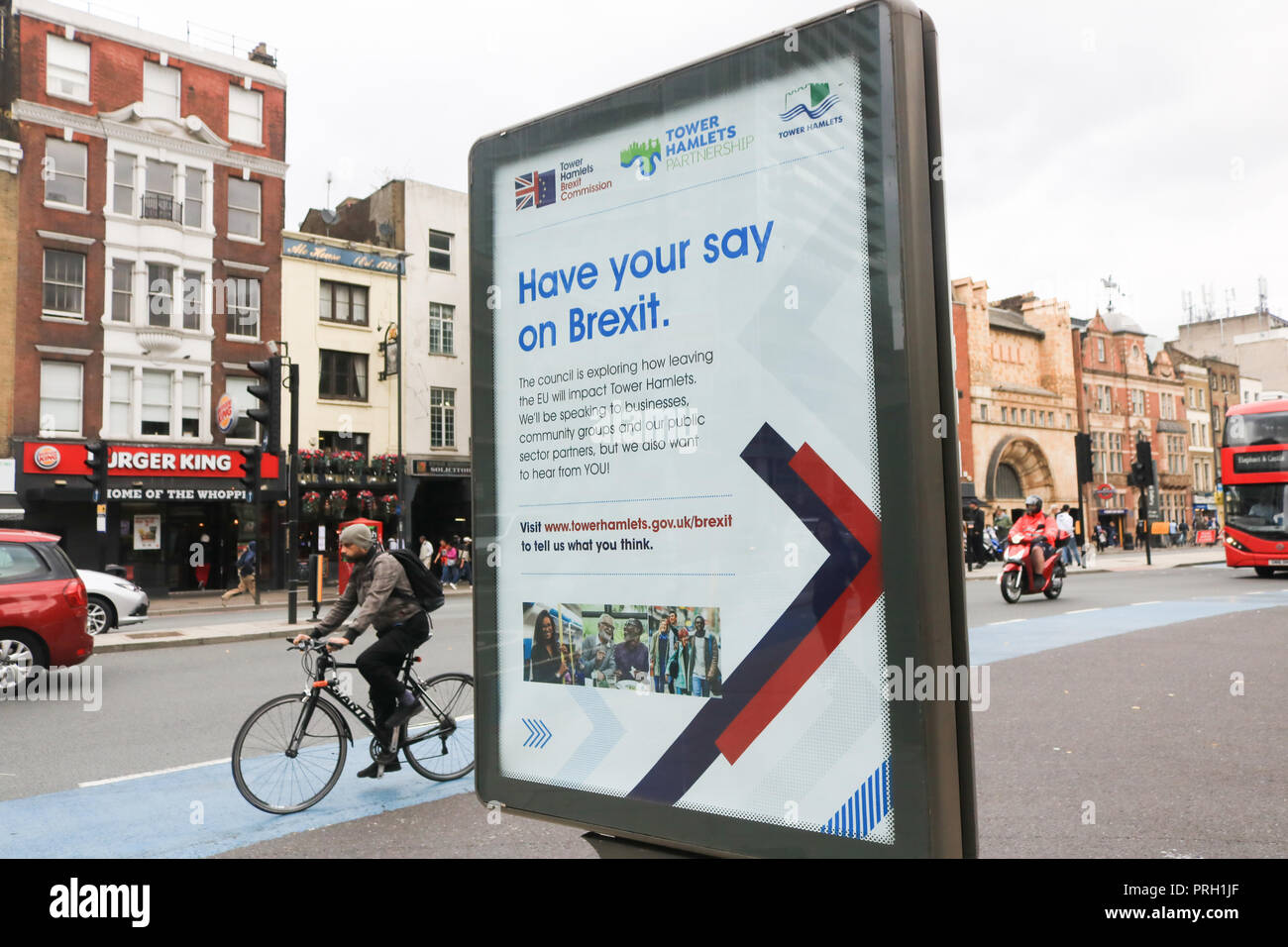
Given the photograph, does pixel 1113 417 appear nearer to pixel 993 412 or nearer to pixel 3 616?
pixel 993 412

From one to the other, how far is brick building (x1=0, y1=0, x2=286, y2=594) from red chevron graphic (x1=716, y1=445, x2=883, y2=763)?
29.4m

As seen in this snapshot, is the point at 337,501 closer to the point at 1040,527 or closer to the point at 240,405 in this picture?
the point at 240,405

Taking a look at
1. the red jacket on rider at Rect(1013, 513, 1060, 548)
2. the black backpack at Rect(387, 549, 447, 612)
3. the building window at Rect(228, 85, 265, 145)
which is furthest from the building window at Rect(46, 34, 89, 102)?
the black backpack at Rect(387, 549, 447, 612)

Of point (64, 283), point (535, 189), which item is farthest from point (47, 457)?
point (535, 189)

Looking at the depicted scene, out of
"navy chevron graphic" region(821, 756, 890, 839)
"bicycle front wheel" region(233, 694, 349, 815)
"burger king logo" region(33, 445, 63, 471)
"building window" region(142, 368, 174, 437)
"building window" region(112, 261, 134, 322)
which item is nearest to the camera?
"navy chevron graphic" region(821, 756, 890, 839)

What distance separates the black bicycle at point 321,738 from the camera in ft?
18.2

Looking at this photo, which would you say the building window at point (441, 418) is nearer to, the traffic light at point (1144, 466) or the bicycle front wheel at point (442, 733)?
the traffic light at point (1144, 466)

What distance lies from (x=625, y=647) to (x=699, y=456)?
560 mm

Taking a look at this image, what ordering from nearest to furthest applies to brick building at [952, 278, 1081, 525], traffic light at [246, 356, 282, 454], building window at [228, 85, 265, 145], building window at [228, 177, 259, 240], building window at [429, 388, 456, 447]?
traffic light at [246, 356, 282, 454] → building window at [228, 177, 259, 240] → building window at [228, 85, 265, 145] → building window at [429, 388, 456, 447] → brick building at [952, 278, 1081, 525]

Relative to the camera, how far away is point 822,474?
2.22 meters

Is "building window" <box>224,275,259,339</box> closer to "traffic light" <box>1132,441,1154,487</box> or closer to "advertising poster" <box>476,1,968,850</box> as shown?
"traffic light" <box>1132,441,1154,487</box>

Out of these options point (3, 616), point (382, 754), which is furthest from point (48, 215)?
point (382, 754)

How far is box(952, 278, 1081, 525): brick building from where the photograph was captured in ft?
173

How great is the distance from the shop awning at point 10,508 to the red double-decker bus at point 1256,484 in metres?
30.5
